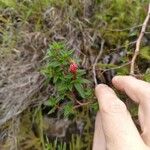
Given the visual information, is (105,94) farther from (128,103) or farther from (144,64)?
(144,64)

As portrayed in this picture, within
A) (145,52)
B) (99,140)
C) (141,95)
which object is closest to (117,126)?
(141,95)

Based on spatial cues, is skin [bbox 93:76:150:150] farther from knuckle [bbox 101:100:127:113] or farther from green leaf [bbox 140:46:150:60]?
green leaf [bbox 140:46:150:60]

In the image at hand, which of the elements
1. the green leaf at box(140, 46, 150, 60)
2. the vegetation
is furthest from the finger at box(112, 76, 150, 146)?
the green leaf at box(140, 46, 150, 60)

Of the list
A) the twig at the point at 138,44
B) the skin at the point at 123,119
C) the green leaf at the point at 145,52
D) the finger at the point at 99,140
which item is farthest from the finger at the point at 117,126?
the green leaf at the point at 145,52

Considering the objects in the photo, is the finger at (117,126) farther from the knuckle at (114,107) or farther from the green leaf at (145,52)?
the green leaf at (145,52)

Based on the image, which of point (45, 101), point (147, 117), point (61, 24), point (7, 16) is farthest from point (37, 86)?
point (147, 117)
